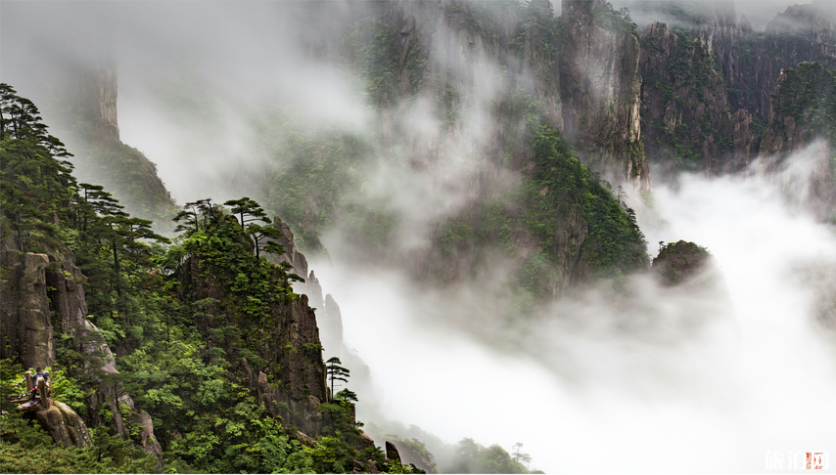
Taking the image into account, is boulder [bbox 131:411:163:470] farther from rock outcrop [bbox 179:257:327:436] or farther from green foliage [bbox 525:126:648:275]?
green foliage [bbox 525:126:648:275]

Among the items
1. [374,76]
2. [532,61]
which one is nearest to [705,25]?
[532,61]

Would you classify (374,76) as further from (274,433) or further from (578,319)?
(274,433)

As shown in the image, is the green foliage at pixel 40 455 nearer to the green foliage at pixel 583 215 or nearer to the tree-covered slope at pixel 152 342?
the tree-covered slope at pixel 152 342

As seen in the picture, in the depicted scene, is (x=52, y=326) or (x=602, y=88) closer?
(x=52, y=326)

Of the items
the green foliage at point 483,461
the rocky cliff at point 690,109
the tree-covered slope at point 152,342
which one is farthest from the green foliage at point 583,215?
the tree-covered slope at point 152,342

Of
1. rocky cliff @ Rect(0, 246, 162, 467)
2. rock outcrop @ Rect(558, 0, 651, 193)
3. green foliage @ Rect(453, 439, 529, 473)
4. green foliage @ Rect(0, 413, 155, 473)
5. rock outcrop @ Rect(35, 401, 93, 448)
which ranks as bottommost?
green foliage @ Rect(0, 413, 155, 473)

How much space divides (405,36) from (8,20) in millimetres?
57867

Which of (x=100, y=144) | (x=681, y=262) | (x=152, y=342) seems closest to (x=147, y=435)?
(x=152, y=342)

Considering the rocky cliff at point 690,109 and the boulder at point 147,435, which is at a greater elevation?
the rocky cliff at point 690,109

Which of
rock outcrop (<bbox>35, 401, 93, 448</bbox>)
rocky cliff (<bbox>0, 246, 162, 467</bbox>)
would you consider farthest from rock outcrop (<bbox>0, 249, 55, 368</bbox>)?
rock outcrop (<bbox>35, 401, 93, 448</bbox>)

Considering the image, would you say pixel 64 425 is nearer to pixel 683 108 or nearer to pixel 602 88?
pixel 602 88

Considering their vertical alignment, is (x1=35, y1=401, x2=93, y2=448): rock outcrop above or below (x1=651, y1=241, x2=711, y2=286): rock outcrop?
below

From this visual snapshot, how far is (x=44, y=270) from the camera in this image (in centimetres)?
1886

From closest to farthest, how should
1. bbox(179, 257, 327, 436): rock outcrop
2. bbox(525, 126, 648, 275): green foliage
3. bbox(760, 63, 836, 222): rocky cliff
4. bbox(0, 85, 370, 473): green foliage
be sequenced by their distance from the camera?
bbox(0, 85, 370, 473): green foliage
bbox(179, 257, 327, 436): rock outcrop
bbox(525, 126, 648, 275): green foliage
bbox(760, 63, 836, 222): rocky cliff
